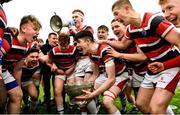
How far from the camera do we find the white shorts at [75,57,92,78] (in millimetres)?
7574

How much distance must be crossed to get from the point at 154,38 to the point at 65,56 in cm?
299

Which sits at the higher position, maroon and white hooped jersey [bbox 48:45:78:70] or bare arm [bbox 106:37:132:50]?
bare arm [bbox 106:37:132:50]

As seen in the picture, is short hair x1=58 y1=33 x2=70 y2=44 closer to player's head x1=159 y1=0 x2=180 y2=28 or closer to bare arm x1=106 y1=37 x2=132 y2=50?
bare arm x1=106 y1=37 x2=132 y2=50

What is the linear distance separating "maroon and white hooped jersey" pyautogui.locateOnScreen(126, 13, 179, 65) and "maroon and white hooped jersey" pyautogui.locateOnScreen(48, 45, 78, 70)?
2.60 m

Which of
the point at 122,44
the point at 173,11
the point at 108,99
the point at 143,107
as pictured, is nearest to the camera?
the point at 173,11

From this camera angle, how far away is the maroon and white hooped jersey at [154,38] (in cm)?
472

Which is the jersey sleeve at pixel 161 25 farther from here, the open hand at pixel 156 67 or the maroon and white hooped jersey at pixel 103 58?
the maroon and white hooped jersey at pixel 103 58

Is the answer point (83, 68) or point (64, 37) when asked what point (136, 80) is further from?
point (64, 37)

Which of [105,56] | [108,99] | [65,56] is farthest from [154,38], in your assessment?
[65,56]

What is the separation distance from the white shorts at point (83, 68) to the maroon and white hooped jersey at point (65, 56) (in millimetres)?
151

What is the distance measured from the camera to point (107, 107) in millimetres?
5836

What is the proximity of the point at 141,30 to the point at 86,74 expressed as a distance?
2.81 m

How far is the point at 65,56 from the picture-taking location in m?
7.59

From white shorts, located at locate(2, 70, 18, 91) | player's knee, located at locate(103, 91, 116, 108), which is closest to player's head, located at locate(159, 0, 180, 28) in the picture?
player's knee, located at locate(103, 91, 116, 108)
